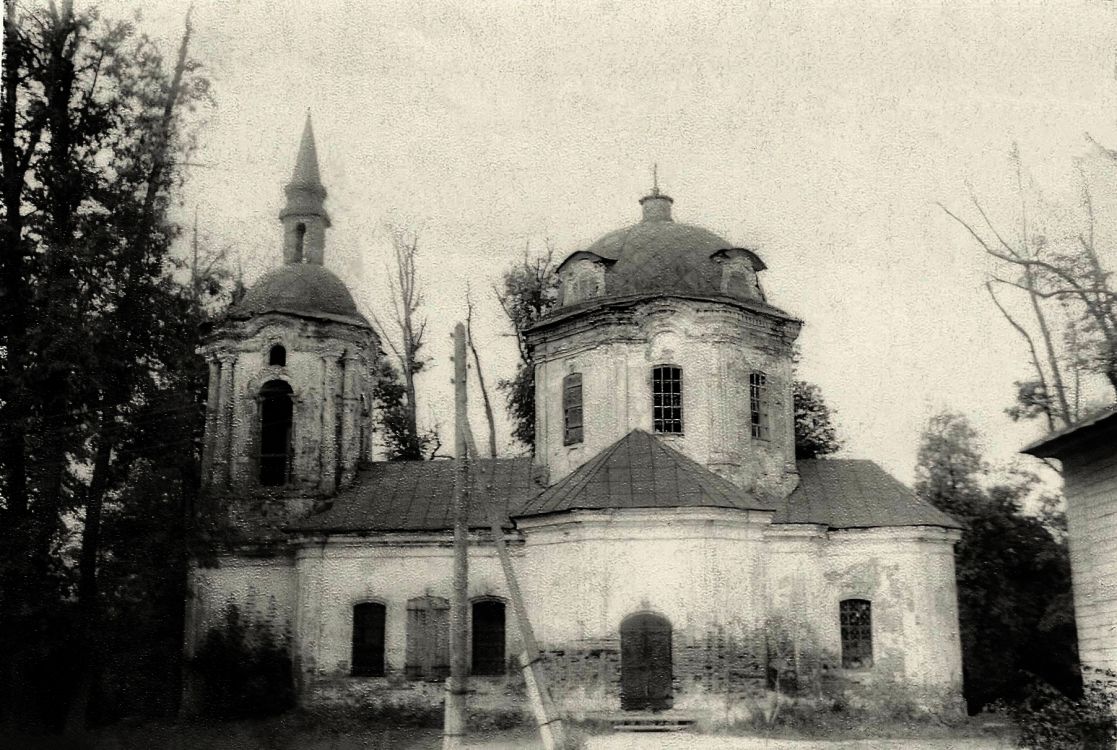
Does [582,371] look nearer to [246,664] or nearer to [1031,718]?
[246,664]

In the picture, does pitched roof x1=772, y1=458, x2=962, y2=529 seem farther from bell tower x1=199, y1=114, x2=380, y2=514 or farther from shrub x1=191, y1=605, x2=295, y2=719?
shrub x1=191, y1=605, x2=295, y2=719

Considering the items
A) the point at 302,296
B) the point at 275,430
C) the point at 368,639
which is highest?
the point at 302,296

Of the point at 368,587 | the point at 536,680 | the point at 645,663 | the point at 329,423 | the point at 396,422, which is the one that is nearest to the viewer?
the point at 536,680

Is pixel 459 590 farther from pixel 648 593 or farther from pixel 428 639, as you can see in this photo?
pixel 428 639

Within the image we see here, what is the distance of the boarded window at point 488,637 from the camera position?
19.7 metres

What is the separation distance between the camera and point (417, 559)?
66.2ft

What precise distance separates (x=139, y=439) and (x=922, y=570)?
12.5 m

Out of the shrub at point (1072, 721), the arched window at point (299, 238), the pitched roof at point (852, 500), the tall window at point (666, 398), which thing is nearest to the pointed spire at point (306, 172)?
the arched window at point (299, 238)

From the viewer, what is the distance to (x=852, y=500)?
19953mm

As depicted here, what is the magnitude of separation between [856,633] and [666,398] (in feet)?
16.6

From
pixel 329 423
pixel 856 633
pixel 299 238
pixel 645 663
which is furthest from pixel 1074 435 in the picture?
pixel 299 238

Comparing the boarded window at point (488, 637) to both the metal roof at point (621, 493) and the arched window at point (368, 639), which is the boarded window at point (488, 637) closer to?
the metal roof at point (621, 493)

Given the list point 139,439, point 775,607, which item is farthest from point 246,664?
point 775,607

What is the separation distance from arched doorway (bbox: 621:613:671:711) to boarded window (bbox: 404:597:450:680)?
4128mm
